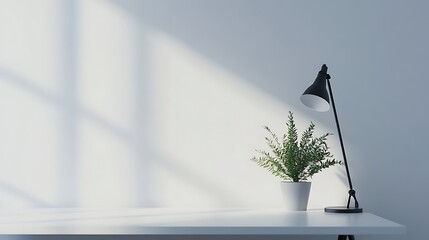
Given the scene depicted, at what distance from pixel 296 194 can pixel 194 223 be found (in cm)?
58

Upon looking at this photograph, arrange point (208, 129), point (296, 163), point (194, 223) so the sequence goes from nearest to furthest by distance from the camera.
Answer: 1. point (194, 223)
2. point (296, 163)
3. point (208, 129)

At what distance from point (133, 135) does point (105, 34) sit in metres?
0.48

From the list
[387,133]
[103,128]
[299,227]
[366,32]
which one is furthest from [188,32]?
[299,227]

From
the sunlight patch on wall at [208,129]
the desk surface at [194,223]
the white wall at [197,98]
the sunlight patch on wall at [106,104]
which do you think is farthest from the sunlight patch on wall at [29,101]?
the sunlight patch on wall at [208,129]

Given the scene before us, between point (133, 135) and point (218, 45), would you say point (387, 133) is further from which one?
point (133, 135)

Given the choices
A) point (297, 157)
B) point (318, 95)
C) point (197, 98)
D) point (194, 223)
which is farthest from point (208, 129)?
point (194, 223)

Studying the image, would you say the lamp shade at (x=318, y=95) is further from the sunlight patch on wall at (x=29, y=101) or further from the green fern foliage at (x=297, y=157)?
the sunlight patch on wall at (x=29, y=101)

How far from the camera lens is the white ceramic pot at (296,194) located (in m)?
2.29

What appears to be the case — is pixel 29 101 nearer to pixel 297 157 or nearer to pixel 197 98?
pixel 197 98

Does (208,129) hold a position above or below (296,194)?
above

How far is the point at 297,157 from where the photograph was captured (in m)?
2.34

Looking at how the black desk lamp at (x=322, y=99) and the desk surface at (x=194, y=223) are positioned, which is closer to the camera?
the desk surface at (x=194, y=223)

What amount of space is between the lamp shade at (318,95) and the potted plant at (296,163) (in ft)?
0.30

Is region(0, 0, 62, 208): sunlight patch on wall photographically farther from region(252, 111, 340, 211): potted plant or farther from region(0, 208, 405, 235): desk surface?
region(252, 111, 340, 211): potted plant
